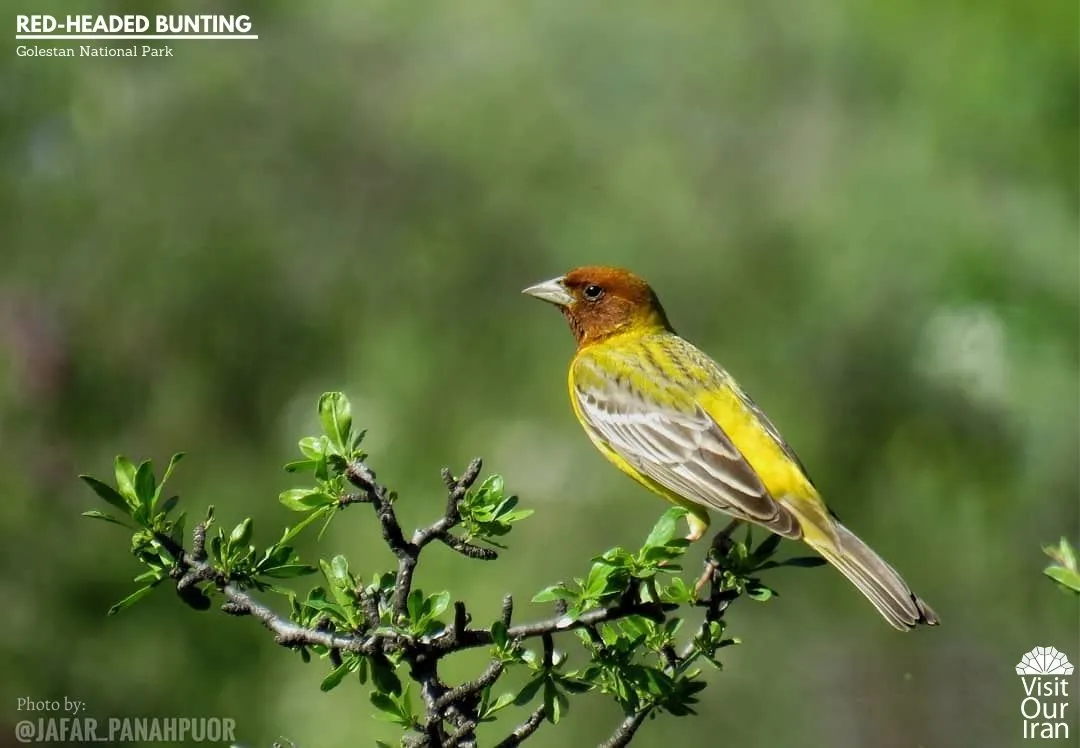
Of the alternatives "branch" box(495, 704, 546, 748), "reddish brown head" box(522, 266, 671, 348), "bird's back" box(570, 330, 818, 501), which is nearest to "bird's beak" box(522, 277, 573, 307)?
"reddish brown head" box(522, 266, 671, 348)

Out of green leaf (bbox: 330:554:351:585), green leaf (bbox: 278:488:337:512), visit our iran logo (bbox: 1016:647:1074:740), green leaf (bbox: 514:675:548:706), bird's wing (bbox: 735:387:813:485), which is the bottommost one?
visit our iran logo (bbox: 1016:647:1074:740)

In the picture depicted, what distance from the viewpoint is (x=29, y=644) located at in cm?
684

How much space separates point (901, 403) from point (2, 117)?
5.21 meters

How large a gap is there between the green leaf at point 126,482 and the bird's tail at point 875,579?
1875 mm

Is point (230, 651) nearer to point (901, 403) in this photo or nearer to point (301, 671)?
point (301, 671)

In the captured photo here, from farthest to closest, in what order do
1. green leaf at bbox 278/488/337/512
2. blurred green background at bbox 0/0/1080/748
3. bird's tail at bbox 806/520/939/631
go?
blurred green background at bbox 0/0/1080/748, bird's tail at bbox 806/520/939/631, green leaf at bbox 278/488/337/512

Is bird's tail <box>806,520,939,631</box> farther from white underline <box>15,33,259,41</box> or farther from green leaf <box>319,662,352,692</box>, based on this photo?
white underline <box>15,33,259,41</box>

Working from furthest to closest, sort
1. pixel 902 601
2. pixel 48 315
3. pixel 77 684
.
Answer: pixel 48 315 < pixel 77 684 < pixel 902 601

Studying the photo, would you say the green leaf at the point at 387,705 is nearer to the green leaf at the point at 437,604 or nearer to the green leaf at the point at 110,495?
the green leaf at the point at 437,604

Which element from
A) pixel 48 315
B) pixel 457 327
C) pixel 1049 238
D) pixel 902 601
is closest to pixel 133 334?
pixel 48 315

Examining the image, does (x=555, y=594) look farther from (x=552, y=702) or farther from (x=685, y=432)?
(x=685, y=432)

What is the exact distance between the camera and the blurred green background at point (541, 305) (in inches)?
275

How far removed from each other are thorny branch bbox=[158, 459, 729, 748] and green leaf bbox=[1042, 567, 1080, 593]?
90cm

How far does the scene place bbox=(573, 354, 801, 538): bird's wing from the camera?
385 centimetres
